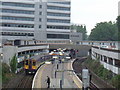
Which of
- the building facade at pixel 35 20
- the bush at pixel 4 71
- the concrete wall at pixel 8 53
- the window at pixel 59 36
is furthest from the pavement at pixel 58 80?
the window at pixel 59 36

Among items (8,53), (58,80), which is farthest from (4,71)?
(58,80)

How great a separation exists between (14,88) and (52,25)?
44.2 meters

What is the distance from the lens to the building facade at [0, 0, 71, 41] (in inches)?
2308

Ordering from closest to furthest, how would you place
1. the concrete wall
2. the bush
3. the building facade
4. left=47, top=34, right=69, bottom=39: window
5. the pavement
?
the pavement, the bush, the concrete wall, the building facade, left=47, top=34, right=69, bottom=39: window

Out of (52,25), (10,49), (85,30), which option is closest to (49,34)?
(52,25)

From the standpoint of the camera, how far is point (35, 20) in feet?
201

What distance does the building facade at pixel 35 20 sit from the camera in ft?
192

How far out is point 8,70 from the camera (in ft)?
85.5

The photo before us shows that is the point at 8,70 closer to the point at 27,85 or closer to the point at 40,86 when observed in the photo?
the point at 27,85

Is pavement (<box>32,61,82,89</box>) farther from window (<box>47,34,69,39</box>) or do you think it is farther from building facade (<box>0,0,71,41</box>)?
window (<box>47,34,69,39</box>)

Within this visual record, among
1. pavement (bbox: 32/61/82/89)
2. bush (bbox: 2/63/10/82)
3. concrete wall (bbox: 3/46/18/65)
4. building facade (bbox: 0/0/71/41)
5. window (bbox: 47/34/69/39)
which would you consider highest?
building facade (bbox: 0/0/71/41)

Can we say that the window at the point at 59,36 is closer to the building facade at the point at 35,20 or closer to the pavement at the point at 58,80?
the building facade at the point at 35,20

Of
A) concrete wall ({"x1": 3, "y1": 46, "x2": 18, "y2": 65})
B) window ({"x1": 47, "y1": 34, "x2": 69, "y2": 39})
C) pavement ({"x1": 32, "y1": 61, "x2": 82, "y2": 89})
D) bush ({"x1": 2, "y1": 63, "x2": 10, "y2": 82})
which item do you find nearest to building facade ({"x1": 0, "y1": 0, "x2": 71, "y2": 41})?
window ({"x1": 47, "y1": 34, "x2": 69, "y2": 39})

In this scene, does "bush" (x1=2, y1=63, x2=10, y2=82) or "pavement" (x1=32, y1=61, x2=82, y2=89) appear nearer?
"pavement" (x1=32, y1=61, x2=82, y2=89)
